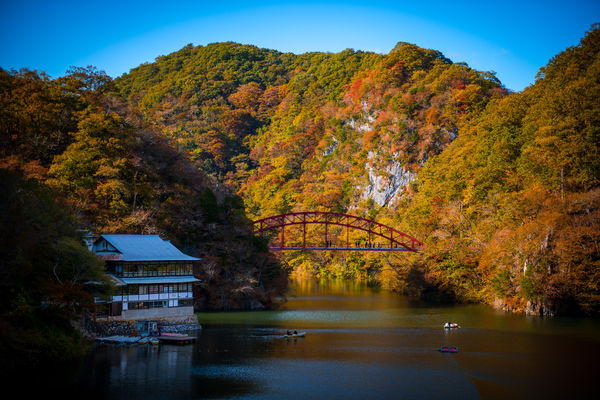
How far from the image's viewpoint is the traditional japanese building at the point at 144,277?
31.4 meters

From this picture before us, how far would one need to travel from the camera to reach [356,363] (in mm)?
25672

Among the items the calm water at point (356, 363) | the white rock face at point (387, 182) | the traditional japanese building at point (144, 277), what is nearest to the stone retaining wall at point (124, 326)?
the traditional japanese building at point (144, 277)

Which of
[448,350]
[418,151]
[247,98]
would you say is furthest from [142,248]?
[247,98]

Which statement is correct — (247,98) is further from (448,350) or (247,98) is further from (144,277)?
(448,350)

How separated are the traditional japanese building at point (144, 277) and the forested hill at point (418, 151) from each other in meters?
24.1

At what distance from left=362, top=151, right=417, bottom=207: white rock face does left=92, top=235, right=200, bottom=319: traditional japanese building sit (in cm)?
5289

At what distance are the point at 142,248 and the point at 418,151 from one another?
57534 millimetres

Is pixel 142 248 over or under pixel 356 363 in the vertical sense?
over

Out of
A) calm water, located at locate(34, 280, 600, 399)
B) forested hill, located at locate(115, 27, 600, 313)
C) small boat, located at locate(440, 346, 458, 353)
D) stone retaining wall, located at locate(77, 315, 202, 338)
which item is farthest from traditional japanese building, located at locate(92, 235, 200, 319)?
forested hill, located at locate(115, 27, 600, 313)

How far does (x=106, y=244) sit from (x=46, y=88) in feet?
73.7

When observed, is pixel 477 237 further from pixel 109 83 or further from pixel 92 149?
pixel 109 83

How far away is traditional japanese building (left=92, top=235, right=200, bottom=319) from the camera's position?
3141 cm

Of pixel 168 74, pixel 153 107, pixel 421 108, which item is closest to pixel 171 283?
pixel 421 108

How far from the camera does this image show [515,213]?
44.5m
